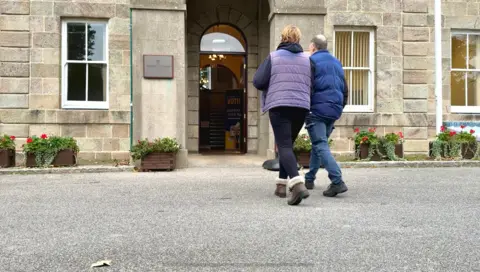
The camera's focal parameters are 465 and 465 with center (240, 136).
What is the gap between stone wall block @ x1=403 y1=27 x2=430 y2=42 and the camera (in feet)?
36.3

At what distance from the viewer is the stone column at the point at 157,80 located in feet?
30.8

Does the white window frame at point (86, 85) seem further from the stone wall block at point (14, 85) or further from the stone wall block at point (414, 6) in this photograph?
the stone wall block at point (414, 6)

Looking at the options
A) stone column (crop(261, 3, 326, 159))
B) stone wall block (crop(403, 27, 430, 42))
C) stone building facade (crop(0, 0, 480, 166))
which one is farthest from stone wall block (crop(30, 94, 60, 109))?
stone wall block (crop(403, 27, 430, 42))

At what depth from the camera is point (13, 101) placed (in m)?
10.0

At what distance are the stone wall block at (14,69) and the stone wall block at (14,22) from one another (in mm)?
754

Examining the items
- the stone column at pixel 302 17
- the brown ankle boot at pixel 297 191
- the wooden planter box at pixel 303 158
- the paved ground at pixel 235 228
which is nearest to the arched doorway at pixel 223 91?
the stone column at pixel 302 17

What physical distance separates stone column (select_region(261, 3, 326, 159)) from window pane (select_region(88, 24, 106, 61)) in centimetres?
390

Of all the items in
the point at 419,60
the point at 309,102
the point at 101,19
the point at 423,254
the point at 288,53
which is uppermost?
the point at 101,19

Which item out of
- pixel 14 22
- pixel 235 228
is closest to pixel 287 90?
pixel 235 228

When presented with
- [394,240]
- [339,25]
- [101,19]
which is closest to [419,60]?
[339,25]

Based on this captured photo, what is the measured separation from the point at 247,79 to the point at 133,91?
4119 mm

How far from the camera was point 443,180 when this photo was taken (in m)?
7.15

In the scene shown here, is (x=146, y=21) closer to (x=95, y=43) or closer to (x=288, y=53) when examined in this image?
(x=95, y=43)

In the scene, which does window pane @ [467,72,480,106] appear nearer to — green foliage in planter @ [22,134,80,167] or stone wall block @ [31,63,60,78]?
green foliage in planter @ [22,134,80,167]
